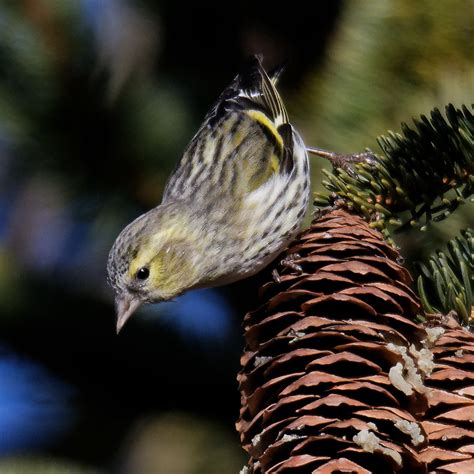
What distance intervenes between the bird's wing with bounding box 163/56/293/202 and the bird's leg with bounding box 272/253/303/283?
530 millimetres

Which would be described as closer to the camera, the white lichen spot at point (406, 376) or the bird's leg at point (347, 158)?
the white lichen spot at point (406, 376)

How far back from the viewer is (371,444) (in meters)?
1.29

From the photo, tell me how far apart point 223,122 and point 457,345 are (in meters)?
1.30

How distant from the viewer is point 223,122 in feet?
8.42

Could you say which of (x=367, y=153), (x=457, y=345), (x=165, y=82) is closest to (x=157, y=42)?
(x=165, y=82)

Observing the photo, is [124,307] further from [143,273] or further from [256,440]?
[256,440]

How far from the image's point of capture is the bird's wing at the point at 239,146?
226 cm

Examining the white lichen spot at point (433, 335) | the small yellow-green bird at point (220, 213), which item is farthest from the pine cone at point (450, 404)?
the small yellow-green bird at point (220, 213)

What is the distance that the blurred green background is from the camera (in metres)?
1.80

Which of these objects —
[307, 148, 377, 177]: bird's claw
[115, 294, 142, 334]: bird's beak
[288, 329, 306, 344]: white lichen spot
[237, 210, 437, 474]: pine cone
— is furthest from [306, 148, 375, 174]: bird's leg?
[115, 294, 142, 334]: bird's beak

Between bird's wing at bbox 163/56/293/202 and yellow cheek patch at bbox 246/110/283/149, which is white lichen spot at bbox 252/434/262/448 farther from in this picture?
yellow cheek patch at bbox 246/110/283/149

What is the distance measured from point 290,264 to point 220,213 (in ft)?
2.33

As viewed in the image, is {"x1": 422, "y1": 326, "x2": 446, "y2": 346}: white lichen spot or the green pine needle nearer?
{"x1": 422, "y1": 326, "x2": 446, "y2": 346}: white lichen spot

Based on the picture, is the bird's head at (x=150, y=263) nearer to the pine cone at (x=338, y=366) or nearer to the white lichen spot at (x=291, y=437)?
the pine cone at (x=338, y=366)
